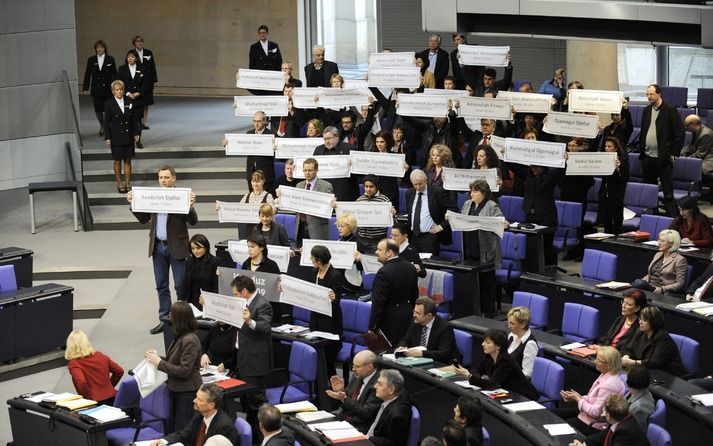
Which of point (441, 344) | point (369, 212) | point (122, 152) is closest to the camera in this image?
point (441, 344)

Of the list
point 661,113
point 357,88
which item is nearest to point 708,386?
point 661,113

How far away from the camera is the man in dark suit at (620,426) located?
848cm

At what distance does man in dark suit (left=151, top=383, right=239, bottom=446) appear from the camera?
9055 millimetres

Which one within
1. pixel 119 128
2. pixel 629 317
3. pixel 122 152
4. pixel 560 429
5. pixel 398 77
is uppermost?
pixel 398 77

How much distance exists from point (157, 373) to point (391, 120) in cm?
787

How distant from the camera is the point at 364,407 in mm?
9625

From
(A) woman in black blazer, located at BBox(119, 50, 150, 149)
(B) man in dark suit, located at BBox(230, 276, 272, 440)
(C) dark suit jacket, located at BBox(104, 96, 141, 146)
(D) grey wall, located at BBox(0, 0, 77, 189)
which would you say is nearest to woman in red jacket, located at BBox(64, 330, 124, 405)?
(B) man in dark suit, located at BBox(230, 276, 272, 440)

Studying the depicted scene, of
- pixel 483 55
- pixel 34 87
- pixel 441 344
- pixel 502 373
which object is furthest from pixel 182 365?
pixel 34 87

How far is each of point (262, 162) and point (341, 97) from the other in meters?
1.47

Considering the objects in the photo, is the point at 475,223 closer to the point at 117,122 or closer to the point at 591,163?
the point at 591,163

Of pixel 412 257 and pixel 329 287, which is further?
pixel 412 257

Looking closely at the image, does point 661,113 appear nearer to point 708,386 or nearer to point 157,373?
point 708,386

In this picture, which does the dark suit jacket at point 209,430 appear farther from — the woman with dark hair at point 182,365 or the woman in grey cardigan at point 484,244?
the woman in grey cardigan at point 484,244

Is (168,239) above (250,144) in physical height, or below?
below
